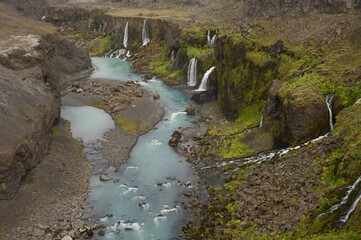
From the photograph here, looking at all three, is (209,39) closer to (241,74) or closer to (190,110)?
(190,110)

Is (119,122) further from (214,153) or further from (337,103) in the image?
(337,103)

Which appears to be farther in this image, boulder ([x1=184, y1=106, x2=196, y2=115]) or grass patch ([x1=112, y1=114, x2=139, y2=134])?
boulder ([x1=184, y1=106, x2=196, y2=115])

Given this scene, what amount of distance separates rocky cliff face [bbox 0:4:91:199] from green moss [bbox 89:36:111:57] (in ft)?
140

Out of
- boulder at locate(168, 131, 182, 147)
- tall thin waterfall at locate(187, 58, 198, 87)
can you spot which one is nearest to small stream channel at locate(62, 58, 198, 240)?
boulder at locate(168, 131, 182, 147)

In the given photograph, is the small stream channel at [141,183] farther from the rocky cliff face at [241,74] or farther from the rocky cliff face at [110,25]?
the rocky cliff face at [110,25]

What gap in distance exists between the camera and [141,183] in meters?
40.9

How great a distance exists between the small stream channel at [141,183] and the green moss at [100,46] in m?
51.5

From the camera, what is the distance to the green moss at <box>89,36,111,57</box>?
110250 mm

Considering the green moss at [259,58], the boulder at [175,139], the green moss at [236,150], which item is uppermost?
the green moss at [259,58]

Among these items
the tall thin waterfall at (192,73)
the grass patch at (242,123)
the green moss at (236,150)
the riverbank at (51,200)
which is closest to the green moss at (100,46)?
the tall thin waterfall at (192,73)

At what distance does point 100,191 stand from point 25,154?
787 cm

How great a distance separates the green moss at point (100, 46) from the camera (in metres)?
110

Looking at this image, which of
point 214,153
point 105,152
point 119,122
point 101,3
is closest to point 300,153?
point 214,153

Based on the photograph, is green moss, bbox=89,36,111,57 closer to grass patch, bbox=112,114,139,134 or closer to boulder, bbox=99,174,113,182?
grass patch, bbox=112,114,139,134
